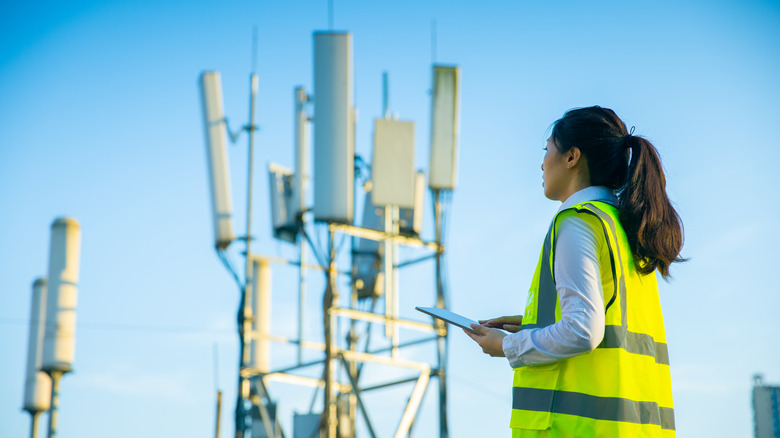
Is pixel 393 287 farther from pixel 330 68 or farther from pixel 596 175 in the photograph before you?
pixel 596 175

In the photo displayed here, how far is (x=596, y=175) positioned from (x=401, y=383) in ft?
45.7

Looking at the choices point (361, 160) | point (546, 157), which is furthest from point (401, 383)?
point (546, 157)

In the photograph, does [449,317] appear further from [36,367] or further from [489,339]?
[36,367]

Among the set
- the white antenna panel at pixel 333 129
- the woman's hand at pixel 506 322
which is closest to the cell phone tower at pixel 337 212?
the white antenna panel at pixel 333 129

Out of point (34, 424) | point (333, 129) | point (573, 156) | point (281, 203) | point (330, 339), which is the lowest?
point (34, 424)

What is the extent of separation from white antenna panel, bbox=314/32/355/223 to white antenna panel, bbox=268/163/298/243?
3.49m

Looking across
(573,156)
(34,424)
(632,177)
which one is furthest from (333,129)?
(632,177)

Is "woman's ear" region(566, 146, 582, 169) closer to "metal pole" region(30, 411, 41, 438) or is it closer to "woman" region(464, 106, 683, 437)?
"woman" region(464, 106, 683, 437)

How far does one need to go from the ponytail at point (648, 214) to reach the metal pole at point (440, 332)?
1297 centimetres

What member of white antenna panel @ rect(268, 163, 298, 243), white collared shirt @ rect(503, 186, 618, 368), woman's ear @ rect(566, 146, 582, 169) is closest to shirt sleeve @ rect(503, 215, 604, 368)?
white collared shirt @ rect(503, 186, 618, 368)

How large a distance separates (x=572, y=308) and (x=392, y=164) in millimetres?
14177

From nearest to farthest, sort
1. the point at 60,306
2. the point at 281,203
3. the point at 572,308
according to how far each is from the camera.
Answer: the point at 572,308 < the point at 60,306 < the point at 281,203

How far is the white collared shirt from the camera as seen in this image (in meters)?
2.53

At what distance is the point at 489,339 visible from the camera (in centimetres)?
278
